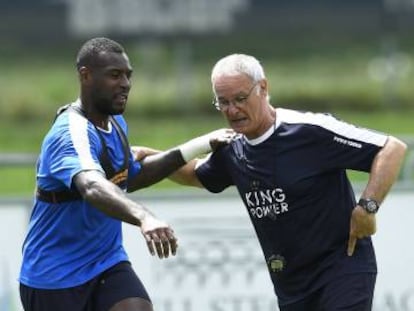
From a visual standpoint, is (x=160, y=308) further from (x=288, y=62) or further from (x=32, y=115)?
(x=288, y=62)

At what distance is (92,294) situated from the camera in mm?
9172

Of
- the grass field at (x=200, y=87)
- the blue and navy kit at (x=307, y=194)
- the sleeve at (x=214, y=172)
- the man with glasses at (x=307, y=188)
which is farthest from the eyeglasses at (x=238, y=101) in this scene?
the grass field at (x=200, y=87)

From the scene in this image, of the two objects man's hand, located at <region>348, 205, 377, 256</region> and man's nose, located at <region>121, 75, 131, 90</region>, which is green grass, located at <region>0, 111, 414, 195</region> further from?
man's hand, located at <region>348, 205, 377, 256</region>

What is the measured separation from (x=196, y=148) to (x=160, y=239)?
6.07ft

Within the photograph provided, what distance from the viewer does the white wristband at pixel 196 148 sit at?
959 cm

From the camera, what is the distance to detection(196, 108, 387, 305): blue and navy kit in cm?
901

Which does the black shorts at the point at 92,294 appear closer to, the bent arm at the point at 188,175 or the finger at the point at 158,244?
the bent arm at the point at 188,175

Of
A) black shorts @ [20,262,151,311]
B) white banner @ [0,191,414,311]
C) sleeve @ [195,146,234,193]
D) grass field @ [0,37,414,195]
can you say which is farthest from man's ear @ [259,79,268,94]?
grass field @ [0,37,414,195]

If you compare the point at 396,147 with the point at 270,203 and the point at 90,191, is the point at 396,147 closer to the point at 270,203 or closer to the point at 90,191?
the point at 270,203

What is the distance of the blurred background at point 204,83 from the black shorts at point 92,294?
2.93 metres

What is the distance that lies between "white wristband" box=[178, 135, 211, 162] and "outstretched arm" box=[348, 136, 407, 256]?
1.06 m

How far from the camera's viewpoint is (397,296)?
12.1 meters

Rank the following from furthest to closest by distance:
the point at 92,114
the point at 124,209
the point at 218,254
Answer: the point at 218,254
the point at 92,114
the point at 124,209

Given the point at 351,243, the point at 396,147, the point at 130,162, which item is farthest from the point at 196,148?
the point at 396,147
